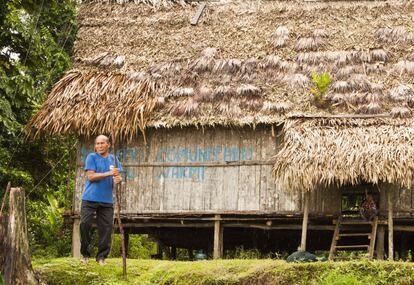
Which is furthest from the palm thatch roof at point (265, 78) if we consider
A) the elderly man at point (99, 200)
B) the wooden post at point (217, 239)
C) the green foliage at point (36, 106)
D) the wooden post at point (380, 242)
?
the elderly man at point (99, 200)

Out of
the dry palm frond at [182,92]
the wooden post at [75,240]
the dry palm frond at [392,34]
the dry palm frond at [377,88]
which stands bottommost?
the wooden post at [75,240]

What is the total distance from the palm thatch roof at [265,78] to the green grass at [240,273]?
3952mm

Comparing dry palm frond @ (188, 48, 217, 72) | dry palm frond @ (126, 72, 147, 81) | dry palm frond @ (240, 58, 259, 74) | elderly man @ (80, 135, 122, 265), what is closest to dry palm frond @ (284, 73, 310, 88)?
dry palm frond @ (240, 58, 259, 74)

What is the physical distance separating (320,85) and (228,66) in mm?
2037

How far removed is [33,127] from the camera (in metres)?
16.0

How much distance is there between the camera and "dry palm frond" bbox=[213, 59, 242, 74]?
16125mm

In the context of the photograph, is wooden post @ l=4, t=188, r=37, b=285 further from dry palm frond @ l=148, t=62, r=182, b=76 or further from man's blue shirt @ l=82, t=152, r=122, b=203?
dry palm frond @ l=148, t=62, r=182, b=76

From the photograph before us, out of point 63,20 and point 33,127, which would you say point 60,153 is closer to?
point 33,127

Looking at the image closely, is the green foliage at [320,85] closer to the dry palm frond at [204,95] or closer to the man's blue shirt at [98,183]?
the dry palm frond at [204,95]

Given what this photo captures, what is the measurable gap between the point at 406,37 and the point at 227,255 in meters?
6.67

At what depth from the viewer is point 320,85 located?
49.2 ft

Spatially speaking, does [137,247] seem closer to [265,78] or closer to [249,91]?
[265,78]

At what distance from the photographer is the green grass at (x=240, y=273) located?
9.73 meters

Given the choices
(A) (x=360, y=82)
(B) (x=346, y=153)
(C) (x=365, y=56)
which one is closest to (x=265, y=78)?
(A) (x=360, y=82)
